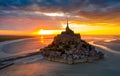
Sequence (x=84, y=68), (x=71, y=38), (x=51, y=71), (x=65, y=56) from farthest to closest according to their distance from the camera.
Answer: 1. (x=71, y=38)
2. (x=65, y=56)
3. (x=84, y=68)
4. (x=51, y=71)

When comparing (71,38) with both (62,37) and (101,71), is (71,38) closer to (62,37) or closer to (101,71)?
(62,37)

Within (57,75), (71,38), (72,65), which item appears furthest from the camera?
(71,38)

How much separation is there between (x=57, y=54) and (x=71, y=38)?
16494 mm

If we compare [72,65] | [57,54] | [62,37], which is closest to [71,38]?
[62,37]

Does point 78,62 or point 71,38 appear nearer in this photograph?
point 78,62

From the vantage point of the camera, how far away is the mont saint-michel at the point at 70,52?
72.6 meters

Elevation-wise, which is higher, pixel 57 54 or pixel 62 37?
pixel 62 37

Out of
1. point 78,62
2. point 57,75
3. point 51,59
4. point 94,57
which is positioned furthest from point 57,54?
point 57,75

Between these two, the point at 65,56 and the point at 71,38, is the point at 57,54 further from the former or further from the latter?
the point at 71,38

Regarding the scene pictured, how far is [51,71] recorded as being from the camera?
5903 cm

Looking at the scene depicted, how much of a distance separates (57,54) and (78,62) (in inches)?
410

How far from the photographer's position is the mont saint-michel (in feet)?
238

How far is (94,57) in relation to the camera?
253 ft

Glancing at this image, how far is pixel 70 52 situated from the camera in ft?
252
